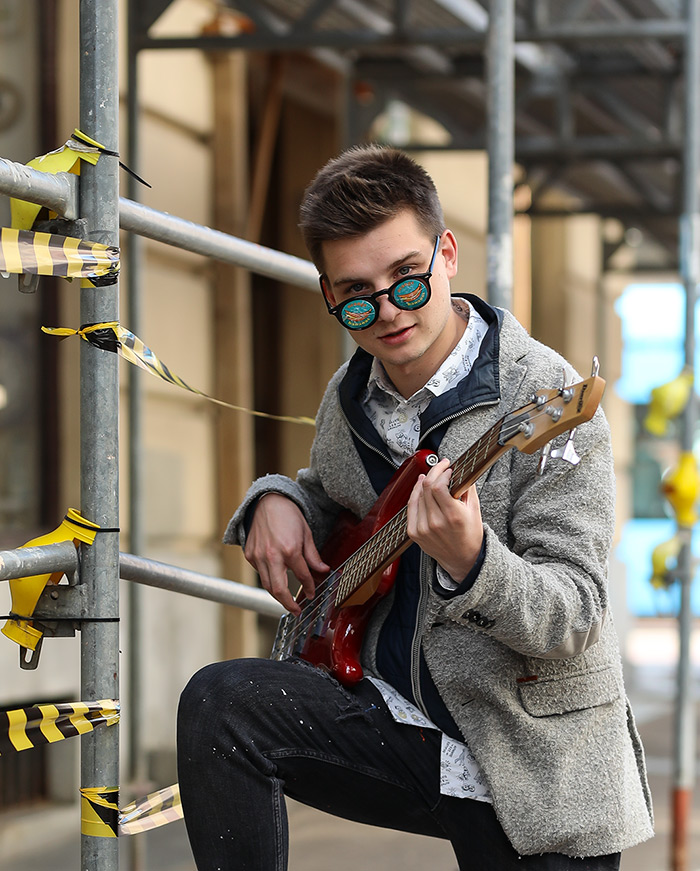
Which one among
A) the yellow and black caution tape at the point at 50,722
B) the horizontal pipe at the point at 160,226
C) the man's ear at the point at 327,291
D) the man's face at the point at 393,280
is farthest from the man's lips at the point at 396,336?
the yellow and black caution tape at the point at 50,722

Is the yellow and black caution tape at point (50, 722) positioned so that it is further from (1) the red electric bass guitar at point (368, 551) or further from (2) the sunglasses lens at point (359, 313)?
(2) the sunglasses lens at point (359, 313)

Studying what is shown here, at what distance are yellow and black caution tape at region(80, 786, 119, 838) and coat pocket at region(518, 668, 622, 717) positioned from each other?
57cm

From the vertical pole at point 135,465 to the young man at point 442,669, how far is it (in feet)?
7.56

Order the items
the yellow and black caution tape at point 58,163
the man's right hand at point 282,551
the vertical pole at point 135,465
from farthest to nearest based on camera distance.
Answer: the vertical pole at point 135,465 < the man's right hand at point 282,551 < the yellow and black caution tape at point 58,163

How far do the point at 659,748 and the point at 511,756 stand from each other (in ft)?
19.4

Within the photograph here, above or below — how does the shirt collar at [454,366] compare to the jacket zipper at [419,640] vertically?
above

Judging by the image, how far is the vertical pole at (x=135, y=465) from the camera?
4.39m

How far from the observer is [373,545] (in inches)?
82.4

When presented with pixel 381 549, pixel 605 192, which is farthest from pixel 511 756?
pixel 605 192

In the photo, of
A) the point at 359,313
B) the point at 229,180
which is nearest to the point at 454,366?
the point at 359,313

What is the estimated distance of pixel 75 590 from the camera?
1.93 metres

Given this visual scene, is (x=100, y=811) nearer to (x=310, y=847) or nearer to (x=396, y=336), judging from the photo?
(x=396, y=336)

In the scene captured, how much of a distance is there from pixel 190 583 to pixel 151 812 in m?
0.37

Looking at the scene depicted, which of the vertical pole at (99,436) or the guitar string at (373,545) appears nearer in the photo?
the guitar string at (373,545)
